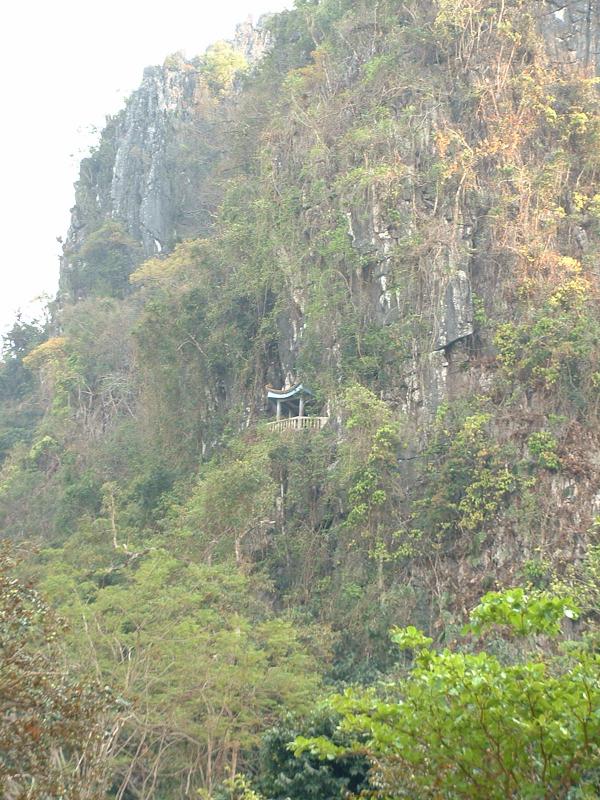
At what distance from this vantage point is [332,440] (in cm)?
1819

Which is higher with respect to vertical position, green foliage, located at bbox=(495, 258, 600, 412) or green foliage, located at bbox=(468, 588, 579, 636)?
green foliage, located at bbox=(495, 258, 600, 412)

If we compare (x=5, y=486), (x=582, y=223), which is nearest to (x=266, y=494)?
(x=582, y=223)

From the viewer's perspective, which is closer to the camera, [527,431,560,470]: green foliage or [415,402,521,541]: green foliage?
[527,431,560,470]: green foliage

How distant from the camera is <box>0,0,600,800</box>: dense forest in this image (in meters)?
11.1

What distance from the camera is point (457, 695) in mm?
5340

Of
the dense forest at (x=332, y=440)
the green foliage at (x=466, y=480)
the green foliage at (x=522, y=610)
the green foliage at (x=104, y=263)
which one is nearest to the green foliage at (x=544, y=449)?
the dense forest at (x=332, y=440)

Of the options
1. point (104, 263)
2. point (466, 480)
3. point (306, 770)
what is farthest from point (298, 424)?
point (104, 263)

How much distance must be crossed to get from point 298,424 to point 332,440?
112cm

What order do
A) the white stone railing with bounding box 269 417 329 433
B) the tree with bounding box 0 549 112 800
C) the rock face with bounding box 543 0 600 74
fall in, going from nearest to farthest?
the tree with bounding box 0 549 112 800, the white stone railing with bounding box 269 417 329 433, the rock face with bounding box 543 0 600 74

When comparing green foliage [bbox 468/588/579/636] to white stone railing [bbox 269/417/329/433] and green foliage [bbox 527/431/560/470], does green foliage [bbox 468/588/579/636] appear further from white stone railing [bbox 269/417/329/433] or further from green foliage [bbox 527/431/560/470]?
white stone railing [bbox 269/417/329/433]

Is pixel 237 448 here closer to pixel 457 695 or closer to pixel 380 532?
pixel 380 532

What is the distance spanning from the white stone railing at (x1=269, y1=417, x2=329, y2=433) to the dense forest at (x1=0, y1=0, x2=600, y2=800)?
0.10m

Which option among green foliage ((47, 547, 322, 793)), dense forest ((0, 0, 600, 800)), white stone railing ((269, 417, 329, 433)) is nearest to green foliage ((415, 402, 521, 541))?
dense forest ((0, 0, 600, 800))

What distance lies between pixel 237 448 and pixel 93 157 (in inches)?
824
